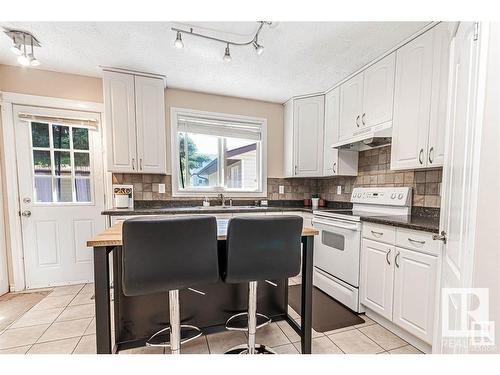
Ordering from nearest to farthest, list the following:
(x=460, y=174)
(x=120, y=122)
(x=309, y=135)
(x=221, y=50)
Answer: (x=460, y=174) < (x=221, y=50) < (x=120, y=122) < (x=309, y=135)

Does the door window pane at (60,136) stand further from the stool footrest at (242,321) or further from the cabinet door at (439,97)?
the cabinet door at (439,97)

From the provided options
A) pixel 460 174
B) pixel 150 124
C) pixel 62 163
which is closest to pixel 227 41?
pixel 150 124

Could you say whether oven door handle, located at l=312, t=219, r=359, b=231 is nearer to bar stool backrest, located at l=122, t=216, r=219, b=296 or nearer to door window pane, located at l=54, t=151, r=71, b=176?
bar stool backrest, located at l=122, t=216, r=219, b=296

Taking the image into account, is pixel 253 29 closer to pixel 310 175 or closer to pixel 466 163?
pixel 466 163

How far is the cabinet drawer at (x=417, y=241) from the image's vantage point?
143cm

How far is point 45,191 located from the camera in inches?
99.1

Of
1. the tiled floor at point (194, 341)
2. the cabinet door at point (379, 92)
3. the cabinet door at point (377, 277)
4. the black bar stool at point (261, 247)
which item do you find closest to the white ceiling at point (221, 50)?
the cabinet door at point (379, 92)

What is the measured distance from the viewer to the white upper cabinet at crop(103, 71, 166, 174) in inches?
96.7

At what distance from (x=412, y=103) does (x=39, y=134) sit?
3931 millimetres

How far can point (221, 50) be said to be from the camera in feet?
6.66

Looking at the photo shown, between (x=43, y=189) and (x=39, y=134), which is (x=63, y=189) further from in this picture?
(x=39, y=134)

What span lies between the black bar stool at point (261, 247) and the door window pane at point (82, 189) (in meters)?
2.43

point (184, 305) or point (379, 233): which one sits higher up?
point (379, 233)

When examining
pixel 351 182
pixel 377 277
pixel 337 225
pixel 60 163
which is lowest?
pixel 377 277
